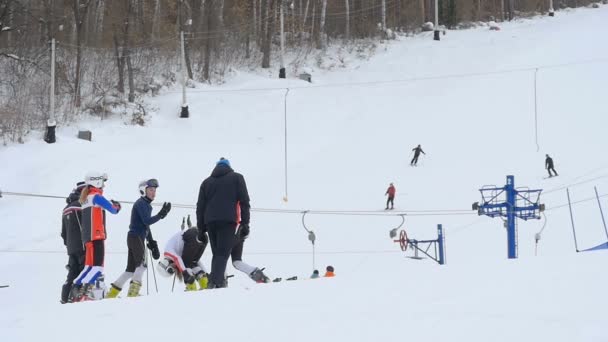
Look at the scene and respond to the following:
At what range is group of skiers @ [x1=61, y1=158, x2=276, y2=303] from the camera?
7.82 metres

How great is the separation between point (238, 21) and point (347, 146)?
19876mm

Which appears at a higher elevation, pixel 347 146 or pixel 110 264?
pixel 347 146

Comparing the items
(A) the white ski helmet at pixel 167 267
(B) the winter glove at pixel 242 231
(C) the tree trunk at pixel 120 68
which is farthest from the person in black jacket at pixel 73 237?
(C) the tree trunk at pixel 120 68

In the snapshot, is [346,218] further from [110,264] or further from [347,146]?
[347,146]

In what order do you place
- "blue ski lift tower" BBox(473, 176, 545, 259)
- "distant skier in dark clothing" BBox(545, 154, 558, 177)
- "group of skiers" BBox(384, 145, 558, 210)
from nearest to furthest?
"blue ski lift tower" BBox(473, 176, 545, 259)
"group of skiers" BBox(384, 145, 558, 210)
"distant skier in dark clothing" BBox(545, 154, 558, 177)

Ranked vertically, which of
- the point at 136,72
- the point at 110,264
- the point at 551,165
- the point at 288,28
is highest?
the point at 288,28

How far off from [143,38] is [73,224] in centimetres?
3482

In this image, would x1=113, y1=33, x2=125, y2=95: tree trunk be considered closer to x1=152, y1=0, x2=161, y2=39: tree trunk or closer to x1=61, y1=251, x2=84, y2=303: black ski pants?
x1=152, y1=0, x2=161, y2=39: tree trunk

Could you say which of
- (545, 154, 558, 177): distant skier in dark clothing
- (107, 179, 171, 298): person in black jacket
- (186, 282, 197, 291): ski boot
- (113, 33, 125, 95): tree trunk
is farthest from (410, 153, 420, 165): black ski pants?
(186, 282, 197, 291): ski boot

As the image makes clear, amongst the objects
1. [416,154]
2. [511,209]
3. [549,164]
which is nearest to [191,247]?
[511,209]

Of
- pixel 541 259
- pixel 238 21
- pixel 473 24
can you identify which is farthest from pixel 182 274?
pixel 473 24

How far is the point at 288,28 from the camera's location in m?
50.9

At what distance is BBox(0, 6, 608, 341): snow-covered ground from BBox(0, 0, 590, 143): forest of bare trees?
2.25 m

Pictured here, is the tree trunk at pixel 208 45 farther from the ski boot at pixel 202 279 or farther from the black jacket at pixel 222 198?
the black jacket at pixel 222 198
